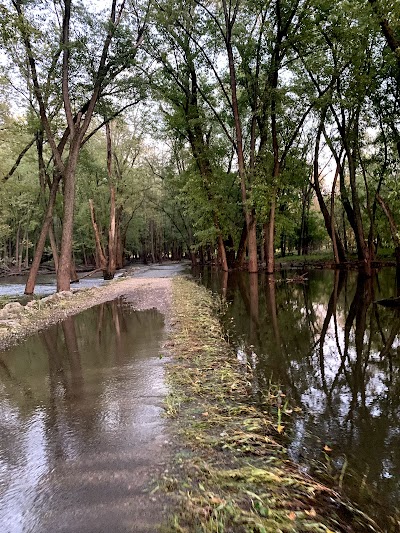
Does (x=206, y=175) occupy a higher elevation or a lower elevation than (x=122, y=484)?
higher

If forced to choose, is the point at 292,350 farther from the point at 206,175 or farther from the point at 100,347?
the point at 206,175

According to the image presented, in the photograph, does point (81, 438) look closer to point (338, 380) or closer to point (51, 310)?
point (338, 380)

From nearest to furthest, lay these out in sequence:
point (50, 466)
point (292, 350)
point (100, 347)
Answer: point (50, 466) < point (292, 350) < point (100, 347)

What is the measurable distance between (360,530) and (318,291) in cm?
1413

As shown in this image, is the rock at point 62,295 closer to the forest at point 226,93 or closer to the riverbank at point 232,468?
the forest at point 226,93

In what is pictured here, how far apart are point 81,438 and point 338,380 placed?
133 inches

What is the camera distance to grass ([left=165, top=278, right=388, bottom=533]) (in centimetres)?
224

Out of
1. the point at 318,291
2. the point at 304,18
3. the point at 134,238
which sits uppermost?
the point at 304,18

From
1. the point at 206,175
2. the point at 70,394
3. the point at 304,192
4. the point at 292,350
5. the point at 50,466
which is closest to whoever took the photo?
the point at 50,466

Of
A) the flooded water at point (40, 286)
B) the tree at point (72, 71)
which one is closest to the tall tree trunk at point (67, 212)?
the tree at point (72, 71)

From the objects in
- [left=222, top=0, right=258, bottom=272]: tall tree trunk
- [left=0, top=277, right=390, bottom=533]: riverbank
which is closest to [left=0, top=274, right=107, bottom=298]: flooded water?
[left=222, top=0, right=258, bottom=272]: tall tree trunk

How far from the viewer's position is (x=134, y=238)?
212 feet

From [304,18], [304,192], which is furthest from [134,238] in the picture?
[304,18]

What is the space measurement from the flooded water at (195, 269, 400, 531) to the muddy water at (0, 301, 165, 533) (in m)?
1.37
